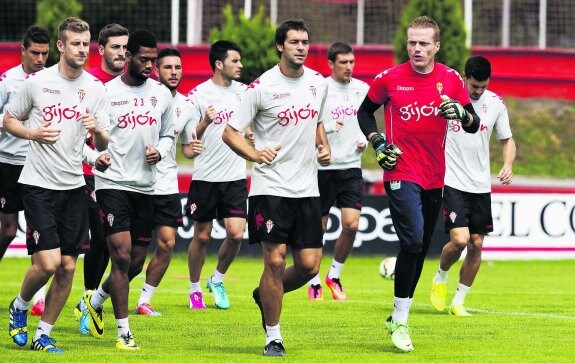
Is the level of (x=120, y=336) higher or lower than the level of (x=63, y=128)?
lower

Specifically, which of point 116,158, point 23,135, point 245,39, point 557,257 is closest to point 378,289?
point 557,257

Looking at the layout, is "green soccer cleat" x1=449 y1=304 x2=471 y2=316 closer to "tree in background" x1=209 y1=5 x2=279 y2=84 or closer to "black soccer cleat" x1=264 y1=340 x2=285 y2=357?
"black soccer cleat" x1=264 y1=340 x2=285 y2=357

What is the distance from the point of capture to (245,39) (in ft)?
107

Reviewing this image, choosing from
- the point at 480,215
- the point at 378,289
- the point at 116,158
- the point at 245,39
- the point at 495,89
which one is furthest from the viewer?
the point at 495,89

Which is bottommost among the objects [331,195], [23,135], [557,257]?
[557,257]

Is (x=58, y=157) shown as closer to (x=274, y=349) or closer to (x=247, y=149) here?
(x=247, y=149)

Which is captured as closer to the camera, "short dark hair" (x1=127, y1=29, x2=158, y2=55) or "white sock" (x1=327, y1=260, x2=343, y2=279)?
"short dark hair" (x1=127, y1=29, x2=158, y2=55)

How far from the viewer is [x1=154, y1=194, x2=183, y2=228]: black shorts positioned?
13711mm

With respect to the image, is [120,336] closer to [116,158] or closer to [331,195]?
[116,158]

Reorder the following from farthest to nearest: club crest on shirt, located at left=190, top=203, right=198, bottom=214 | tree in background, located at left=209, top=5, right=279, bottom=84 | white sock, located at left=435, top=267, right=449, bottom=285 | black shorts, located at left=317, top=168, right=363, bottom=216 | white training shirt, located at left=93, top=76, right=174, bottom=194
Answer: tree in background, located at left=209, top=5, right=279, bottom=84
black shorts, located at left=317, top=168, right=363, bottom=216
club crest on shirt, located at left=190, top=203, right=198, bottom=214
white sock, located at left=435, top=267, right=449, bottom=285
white training shirt, located at left=93, top=76, right=174, bottom=194

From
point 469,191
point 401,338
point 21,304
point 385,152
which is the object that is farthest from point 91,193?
point 469,191

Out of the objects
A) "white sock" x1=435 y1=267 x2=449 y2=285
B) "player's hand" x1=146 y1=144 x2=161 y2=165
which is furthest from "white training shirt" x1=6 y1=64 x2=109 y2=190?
"white sock" x1=435 y1=267 x2=449 y2=285

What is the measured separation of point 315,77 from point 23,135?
93.1 inches

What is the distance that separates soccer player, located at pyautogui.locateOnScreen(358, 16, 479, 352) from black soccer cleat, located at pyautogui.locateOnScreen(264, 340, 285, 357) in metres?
0.95
